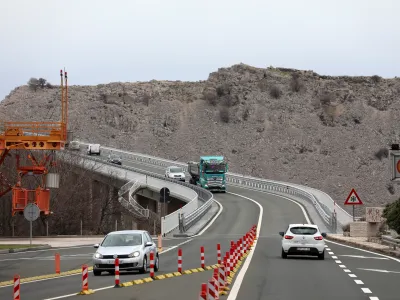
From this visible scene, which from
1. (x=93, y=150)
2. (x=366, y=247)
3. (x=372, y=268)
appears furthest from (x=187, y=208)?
(x=93, y=150)

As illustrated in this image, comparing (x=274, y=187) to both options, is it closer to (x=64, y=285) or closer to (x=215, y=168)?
(x=215, y=168)

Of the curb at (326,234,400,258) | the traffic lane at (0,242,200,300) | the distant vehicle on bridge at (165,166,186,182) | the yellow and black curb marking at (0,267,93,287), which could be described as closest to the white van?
the distant vehicle on bridge at (165,166,186,182)

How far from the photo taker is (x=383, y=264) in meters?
28.9

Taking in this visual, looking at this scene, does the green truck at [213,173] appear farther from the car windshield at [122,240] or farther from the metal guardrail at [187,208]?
the car windshield at [122,240]

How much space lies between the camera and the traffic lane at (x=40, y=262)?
88.6 feet

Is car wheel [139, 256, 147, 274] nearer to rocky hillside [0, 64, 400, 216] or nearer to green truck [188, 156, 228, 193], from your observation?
green truck [188, 156, 228, 193]

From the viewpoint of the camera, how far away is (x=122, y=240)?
25.0m

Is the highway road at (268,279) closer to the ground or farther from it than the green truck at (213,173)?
farther from it

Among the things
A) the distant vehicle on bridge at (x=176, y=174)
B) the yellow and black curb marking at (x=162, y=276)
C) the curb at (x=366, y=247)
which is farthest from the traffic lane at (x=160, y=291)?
the distant vehicle on bridge at (x=176, y=174)

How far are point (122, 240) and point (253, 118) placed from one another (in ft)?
400

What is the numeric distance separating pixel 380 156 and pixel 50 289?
115m

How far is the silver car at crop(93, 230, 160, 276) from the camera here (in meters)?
24.0

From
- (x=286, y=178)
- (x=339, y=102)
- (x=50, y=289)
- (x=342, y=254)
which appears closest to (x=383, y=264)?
(x=342, y=254)

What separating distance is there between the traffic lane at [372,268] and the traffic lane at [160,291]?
13.7 ft
